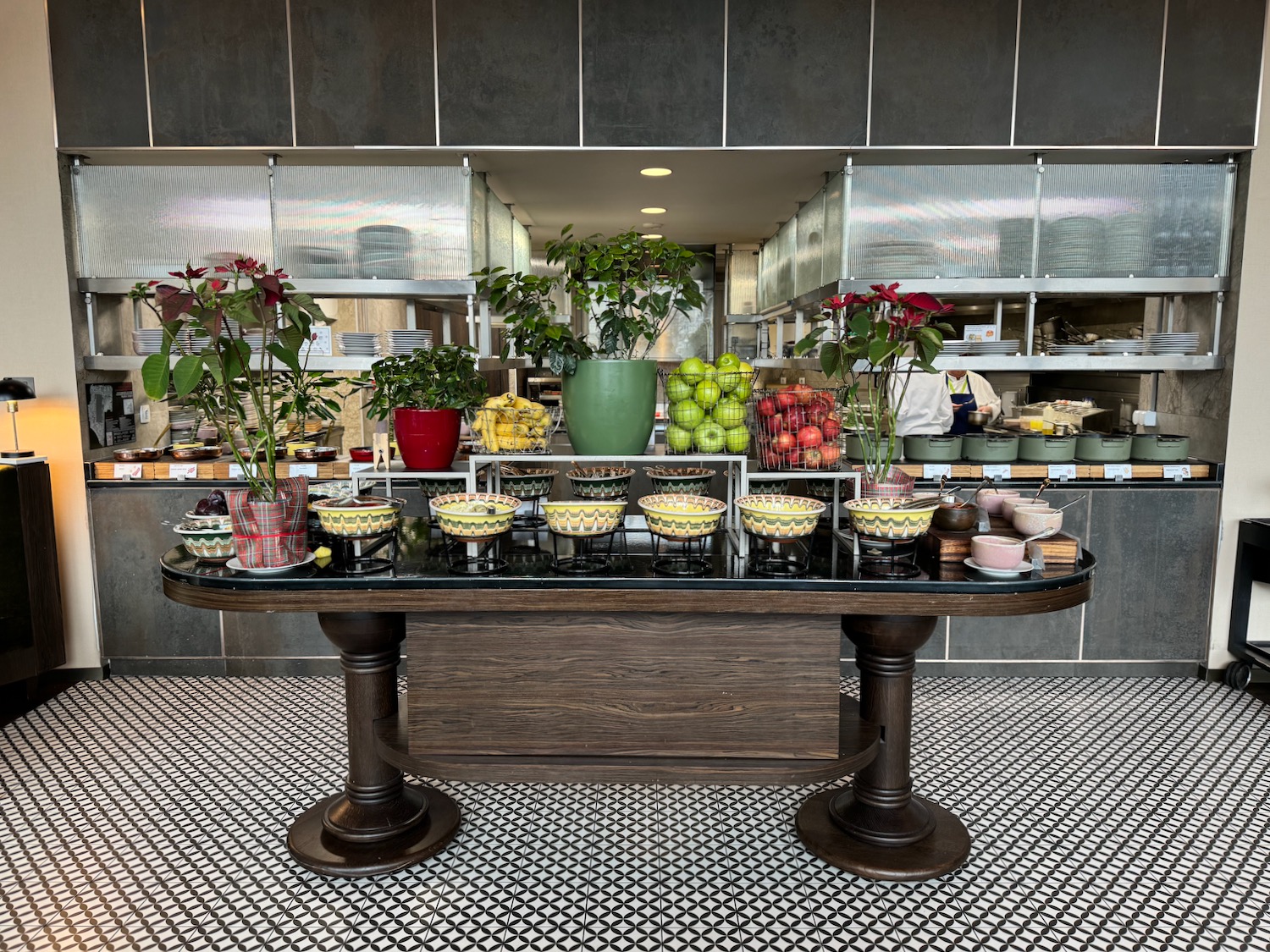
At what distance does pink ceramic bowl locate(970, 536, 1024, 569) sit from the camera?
104 inches

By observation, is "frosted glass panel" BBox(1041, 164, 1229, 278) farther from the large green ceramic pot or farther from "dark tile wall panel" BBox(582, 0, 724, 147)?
the large green ceramic pot

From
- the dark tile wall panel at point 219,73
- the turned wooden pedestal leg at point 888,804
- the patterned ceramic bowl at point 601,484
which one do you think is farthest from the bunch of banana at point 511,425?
the dark tile wall panel at point 219,73

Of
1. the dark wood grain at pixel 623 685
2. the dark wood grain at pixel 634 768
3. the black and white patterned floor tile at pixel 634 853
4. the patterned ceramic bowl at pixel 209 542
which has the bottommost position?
the black and white patterned floor tile at pixel 634 853

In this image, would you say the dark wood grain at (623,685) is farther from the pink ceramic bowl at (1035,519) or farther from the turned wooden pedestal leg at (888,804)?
the pink ceramic bowl at (1035,519)

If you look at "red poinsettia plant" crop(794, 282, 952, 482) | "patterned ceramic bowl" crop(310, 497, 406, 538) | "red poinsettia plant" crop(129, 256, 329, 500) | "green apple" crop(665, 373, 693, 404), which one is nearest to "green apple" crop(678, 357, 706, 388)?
"green apple" crop(665, 373, 693, 404)

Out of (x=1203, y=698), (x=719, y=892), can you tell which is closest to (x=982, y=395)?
(x=1203, y=698)

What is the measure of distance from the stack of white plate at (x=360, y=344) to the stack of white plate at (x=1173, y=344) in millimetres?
3983

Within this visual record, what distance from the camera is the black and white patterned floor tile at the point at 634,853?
8.70 feet

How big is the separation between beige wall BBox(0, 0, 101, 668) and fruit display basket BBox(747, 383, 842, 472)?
3.61m

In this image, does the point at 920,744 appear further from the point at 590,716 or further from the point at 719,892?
the point at 590,716

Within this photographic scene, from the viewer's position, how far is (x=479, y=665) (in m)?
2.81

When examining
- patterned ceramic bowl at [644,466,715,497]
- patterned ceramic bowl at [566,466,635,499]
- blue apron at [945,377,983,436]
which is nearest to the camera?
patterned ceramic bowl at [566,466,635,499]

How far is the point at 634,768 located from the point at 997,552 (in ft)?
4.05

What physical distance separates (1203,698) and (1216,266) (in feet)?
7.11
